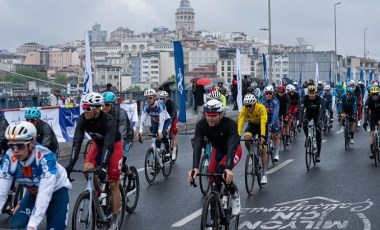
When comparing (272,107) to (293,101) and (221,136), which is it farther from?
(221,136)

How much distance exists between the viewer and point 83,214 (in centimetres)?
941

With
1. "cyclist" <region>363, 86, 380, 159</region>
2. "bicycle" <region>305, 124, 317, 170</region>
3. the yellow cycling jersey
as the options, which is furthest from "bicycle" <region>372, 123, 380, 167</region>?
the yellow cycling jersey

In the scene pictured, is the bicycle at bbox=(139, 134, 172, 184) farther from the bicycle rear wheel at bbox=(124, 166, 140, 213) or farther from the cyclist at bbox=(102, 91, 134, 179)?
the bicycle rear wheel at bbox=(124, 166, 140, 213)

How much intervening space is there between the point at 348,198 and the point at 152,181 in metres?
4.03

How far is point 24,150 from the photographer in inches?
281

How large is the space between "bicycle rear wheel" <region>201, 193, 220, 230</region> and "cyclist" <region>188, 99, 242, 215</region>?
0.35m

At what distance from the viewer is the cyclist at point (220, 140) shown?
9.88 metres

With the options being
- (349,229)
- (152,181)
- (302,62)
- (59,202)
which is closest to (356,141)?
(152,181)

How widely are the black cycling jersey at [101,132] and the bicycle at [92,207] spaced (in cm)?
34

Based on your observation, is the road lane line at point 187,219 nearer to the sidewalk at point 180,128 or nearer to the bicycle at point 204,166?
the bicycle at point 204,166

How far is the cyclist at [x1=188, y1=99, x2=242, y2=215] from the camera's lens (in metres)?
9.88

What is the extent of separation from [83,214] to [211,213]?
1.44m

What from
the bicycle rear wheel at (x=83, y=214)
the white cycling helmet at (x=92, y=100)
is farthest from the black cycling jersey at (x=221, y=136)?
the bicycle rear wheel at (x=83, y=214)

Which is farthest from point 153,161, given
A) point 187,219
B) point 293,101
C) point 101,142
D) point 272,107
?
point 293,101
